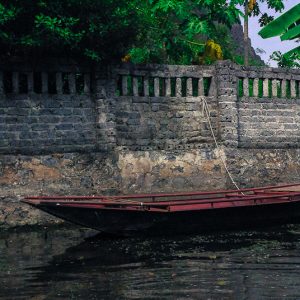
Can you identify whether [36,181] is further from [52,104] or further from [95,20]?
[95,20]

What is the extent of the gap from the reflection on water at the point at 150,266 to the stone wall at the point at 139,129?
1.30 metres

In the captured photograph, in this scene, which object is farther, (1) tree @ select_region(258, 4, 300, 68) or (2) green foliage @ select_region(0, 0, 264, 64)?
(2) green foliage @ select_region(0, 0, 264, 64)

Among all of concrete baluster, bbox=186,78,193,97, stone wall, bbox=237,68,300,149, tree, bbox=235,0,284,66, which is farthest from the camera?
tree, bbox=235,0,284,66

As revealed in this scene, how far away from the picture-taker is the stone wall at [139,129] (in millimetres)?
11062

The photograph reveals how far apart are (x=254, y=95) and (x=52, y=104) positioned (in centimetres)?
499

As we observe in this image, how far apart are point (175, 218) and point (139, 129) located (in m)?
2.92

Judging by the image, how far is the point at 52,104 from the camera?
37.3ft

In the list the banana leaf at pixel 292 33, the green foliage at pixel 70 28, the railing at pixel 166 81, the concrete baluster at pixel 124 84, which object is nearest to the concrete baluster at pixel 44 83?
the green foliage at pixel 70 28

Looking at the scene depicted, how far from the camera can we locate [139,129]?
12.3 metres

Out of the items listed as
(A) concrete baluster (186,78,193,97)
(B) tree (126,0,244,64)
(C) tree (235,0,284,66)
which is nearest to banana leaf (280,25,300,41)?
(A) concrete baluster (186,78,193,97)

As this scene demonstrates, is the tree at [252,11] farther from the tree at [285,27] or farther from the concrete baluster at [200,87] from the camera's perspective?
the tree at [285,27]

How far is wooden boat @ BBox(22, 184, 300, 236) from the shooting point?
9.31 meters

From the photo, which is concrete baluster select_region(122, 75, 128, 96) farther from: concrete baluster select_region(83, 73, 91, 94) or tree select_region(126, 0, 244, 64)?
tree select_region(126, 0, 244, 64)

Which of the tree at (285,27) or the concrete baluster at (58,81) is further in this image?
the concrete baluster at (58,81)
